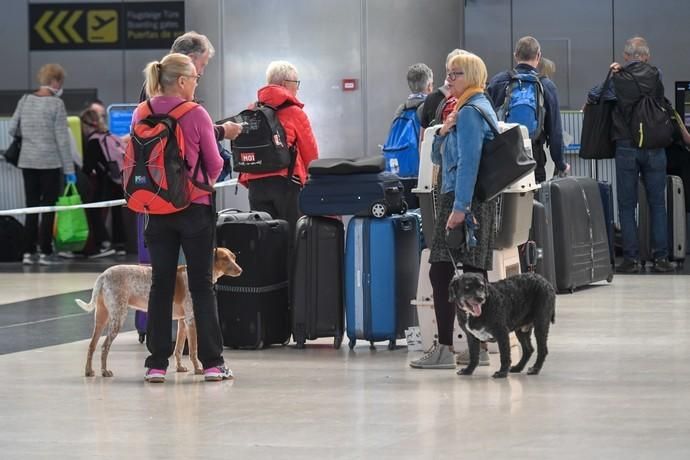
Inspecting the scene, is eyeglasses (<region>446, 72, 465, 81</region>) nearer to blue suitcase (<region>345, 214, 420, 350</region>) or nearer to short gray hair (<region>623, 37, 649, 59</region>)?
blue suitcase (<region>345, 214, 420, 350</region>)

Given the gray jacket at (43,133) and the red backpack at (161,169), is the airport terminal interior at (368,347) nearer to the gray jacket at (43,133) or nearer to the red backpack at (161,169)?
the red backpack at (161,169)

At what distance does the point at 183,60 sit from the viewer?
699 cm

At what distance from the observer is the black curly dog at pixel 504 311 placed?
689 cm

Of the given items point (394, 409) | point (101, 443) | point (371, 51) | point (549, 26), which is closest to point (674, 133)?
point (371, 51)

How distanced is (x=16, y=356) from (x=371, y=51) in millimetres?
5777

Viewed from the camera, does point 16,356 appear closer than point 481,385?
No

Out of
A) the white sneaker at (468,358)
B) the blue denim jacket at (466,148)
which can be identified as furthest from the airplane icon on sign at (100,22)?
the blue denim jacket at (466,148)

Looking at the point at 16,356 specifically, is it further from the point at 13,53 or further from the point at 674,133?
the point at 13,53

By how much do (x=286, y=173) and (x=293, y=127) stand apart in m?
0.28

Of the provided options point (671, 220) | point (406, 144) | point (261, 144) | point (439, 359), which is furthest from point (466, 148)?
point (671, 220)

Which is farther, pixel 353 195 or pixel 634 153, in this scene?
pixel 634 153

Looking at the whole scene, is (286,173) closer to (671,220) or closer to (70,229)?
(671,220)

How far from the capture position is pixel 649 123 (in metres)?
12.1

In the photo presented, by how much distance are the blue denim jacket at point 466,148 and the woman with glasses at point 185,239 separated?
1.10m
